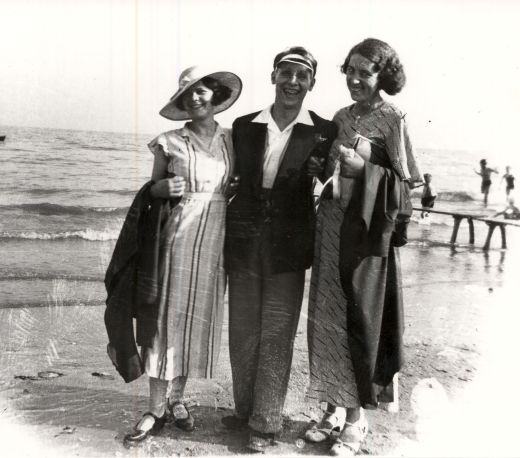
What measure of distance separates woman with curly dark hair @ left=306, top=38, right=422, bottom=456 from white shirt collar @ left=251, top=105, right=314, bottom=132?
0.18 meters

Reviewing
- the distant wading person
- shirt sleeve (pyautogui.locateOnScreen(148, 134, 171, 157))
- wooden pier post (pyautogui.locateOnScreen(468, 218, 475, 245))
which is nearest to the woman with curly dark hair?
the distant wading person

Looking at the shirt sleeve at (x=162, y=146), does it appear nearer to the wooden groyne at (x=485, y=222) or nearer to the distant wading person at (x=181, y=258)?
the distant wading person at (x=181, y=258)

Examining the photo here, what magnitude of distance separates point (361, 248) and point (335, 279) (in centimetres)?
25

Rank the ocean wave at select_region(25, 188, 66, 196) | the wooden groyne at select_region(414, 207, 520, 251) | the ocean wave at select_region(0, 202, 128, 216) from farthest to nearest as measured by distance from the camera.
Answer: the ocean wave at select_region(25, 188, 66, 196) < the ocean wave at select_region(0, 202, 128, 216) < the wooden groyne at select_region(414, 207, 520, 251)

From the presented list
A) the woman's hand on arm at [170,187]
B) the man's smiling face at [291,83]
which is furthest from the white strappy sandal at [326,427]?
the man's smiling face at [291,83]

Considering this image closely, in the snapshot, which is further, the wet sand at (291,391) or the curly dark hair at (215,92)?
the wet sand at (291,391)

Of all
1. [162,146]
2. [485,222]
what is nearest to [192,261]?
[162,146]

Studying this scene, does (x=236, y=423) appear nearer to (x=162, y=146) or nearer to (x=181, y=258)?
(x=181, y=258)

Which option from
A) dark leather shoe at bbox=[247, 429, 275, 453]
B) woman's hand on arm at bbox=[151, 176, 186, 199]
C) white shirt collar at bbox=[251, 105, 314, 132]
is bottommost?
dark leather shoe at bbox=[247, 429, 275, 453]

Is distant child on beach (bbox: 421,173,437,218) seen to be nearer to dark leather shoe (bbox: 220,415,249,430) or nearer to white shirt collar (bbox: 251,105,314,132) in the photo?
white shirt collar (bbox: 251,105,314,132)

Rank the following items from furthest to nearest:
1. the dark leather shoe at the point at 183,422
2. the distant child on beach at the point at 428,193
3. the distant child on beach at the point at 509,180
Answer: the distant child on beach at the point at 509,180, the dark leather shoe at the point at 183,422, the distant child on beach at the point at 428,193

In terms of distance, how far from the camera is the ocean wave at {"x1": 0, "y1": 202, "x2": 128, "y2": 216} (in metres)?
4.96

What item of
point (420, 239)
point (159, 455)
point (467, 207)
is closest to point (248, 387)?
point (159, 455)

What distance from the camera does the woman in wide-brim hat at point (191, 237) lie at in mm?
3008
